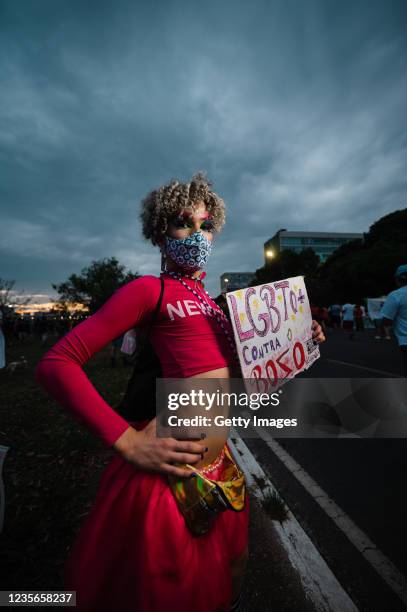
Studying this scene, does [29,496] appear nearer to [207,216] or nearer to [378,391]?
[207,216]

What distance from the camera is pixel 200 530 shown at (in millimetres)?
1045

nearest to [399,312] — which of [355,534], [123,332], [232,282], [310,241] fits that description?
[355,534]

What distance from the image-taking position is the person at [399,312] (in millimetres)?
4309

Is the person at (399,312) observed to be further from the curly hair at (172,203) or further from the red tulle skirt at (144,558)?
the red tulle skirt at (144,558)

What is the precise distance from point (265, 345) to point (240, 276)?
114 metres

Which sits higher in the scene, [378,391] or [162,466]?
[162,466]

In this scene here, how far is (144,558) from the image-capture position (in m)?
0.97

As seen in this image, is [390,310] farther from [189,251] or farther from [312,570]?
[189,251]

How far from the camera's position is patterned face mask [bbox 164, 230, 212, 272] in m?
1.42

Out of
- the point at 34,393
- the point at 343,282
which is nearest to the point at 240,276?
the point at 343,282

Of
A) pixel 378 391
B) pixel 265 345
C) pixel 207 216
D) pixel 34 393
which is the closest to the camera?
pixel 265 345

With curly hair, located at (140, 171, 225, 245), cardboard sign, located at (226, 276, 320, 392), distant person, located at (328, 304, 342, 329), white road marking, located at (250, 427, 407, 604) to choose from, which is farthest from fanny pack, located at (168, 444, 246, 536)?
distant person, located at (328, 304, 342, 329)

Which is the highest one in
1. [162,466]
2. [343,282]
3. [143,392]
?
[343,282]

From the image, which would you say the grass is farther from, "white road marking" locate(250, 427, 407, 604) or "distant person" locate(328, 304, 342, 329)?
"distant person" locate(328, 304, 342, 329)
